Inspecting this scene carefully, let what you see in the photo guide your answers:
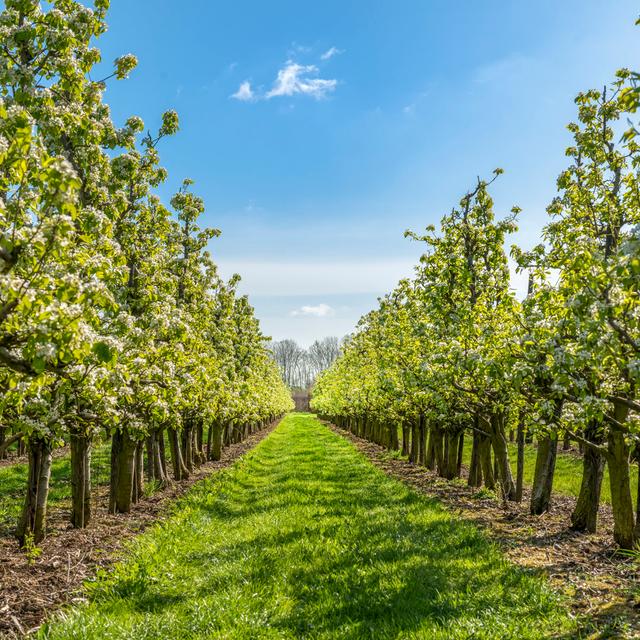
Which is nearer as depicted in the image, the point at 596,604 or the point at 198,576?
the point at 596,604

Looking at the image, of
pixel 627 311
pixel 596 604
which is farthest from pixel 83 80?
pixel 596 604

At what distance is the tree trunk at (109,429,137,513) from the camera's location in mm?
14508

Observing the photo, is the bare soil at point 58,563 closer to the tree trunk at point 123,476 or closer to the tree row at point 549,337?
the tree trunk at point 123,476

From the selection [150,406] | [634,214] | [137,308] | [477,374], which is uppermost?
[634,214]

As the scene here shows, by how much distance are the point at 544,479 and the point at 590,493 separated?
201 centimetres

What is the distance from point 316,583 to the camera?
8.61m

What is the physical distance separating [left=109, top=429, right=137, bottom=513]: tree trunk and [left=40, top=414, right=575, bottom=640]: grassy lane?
1633 millimetres

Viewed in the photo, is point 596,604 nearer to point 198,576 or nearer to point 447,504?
point 198,576

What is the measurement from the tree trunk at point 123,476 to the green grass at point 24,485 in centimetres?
140

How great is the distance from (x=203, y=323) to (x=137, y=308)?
5.74 metres

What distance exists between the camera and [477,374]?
12.9 meters

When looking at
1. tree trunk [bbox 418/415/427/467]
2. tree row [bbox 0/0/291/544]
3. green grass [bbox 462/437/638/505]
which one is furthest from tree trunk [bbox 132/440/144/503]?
green grass [bbox 462/437/638/505]

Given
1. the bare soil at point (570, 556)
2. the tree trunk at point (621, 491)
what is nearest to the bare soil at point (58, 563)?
the bare soil at point (570, 556)

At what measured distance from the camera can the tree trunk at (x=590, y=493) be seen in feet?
39.9
